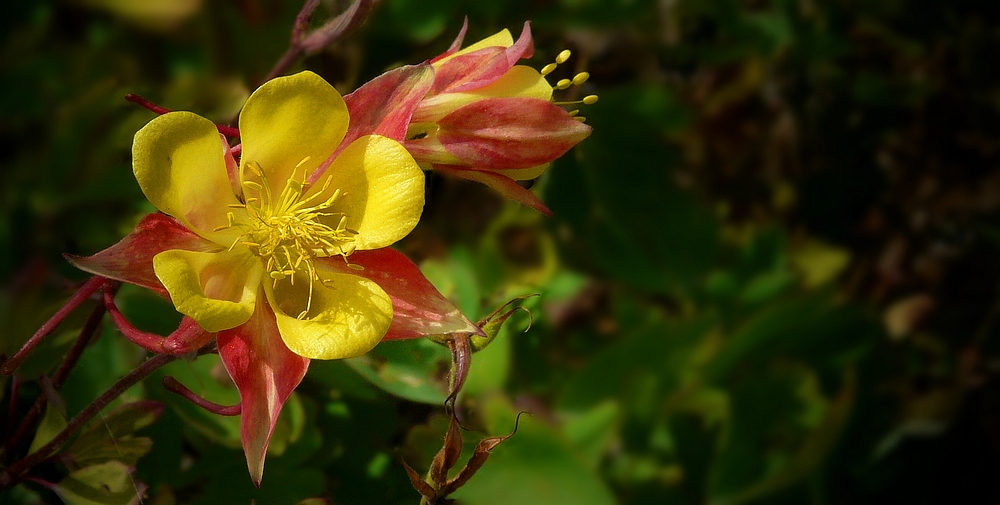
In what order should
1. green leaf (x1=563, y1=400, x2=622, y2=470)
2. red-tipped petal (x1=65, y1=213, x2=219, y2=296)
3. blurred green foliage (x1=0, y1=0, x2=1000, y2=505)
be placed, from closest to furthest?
red-tipped petal (x1=65, y1=213, x2=219, y2=296), blurred green foliage (x1=0, y1=0, x2=1000, y2=505), green leaf (x1=563, y1=400, x2=622, y2=470)

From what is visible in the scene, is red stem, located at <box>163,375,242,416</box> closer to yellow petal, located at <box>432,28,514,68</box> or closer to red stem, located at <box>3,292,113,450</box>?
red stem, located at <box>3,292,113,450</box>

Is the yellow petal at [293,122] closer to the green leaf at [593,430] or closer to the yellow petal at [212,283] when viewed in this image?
the yellow petal at [212,283]

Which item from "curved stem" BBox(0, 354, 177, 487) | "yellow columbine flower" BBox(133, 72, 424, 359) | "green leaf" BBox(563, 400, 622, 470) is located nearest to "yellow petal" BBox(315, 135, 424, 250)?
"yellow columbine flower" BBox(133, 72, 424, 359)

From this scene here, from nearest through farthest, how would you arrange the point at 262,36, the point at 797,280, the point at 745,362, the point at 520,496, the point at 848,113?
the point at 520,496 < the point at 262,36 < the point at 745,362 < the point at 797,280 < the point at 848,113

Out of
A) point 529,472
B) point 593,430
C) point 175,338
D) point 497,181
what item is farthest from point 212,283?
point 593,430

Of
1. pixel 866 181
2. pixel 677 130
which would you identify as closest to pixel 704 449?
pixel 677 130

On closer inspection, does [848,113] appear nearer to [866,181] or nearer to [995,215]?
[866,181]

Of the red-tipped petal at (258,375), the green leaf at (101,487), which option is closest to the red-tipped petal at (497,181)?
the red-tipped petal at (258,375)
